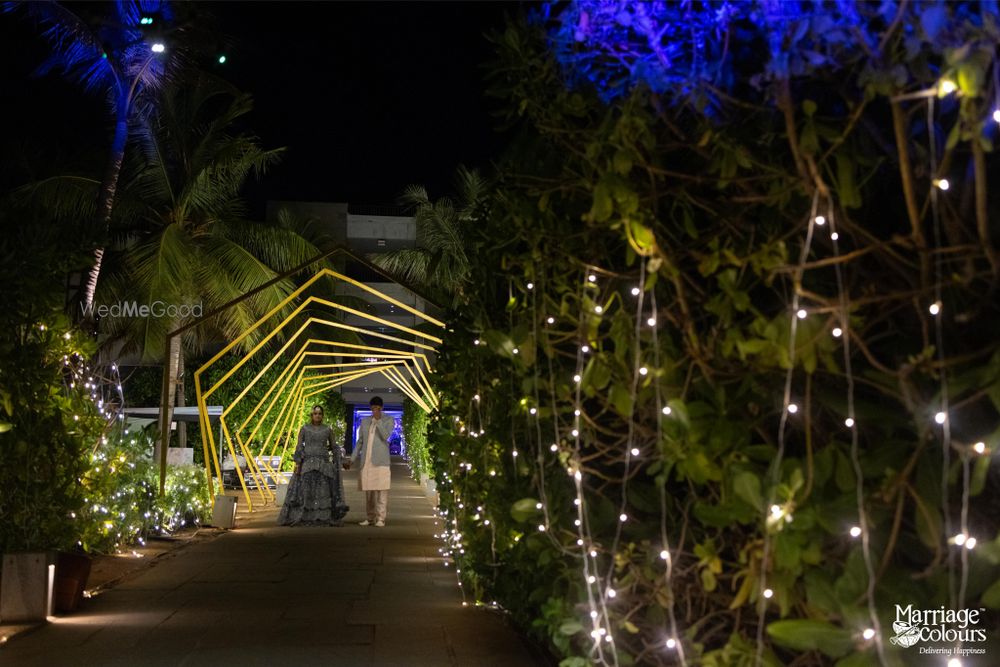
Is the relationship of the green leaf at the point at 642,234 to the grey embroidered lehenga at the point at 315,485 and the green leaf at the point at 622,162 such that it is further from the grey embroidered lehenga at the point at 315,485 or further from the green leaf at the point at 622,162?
the grey embroidered lehenga at the point at 315,485

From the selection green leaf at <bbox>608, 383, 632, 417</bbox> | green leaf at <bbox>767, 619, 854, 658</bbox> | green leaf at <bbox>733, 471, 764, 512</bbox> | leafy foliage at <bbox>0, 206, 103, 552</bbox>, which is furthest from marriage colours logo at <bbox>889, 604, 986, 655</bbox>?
leafy foliage at <bbox>0, 206, 103, 552</bbox>

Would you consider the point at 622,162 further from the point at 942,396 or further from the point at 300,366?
the point at 300,366

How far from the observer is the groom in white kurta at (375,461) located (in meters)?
15.7

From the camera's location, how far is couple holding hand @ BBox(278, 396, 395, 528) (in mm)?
15961

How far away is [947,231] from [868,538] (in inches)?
30.6

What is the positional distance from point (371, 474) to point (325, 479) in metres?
0.97

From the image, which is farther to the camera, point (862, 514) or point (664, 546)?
point (664, 546)

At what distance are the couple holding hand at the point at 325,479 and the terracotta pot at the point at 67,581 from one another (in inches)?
323

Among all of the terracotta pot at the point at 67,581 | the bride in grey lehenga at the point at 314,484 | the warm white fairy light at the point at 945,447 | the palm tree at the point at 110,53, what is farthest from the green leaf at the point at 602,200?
the bride in grey lehenga at the point at 314,484

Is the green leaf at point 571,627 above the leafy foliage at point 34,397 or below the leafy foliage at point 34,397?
below

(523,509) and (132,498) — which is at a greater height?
(523,509)

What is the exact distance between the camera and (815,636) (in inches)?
100

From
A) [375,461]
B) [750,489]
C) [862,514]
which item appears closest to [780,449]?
[750,489]

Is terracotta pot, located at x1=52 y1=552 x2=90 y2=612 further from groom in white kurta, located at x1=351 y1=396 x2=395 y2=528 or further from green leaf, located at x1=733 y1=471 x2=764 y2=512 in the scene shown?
groom in white kurta, located at x1=351 y1=396 x2=395 y2=528
